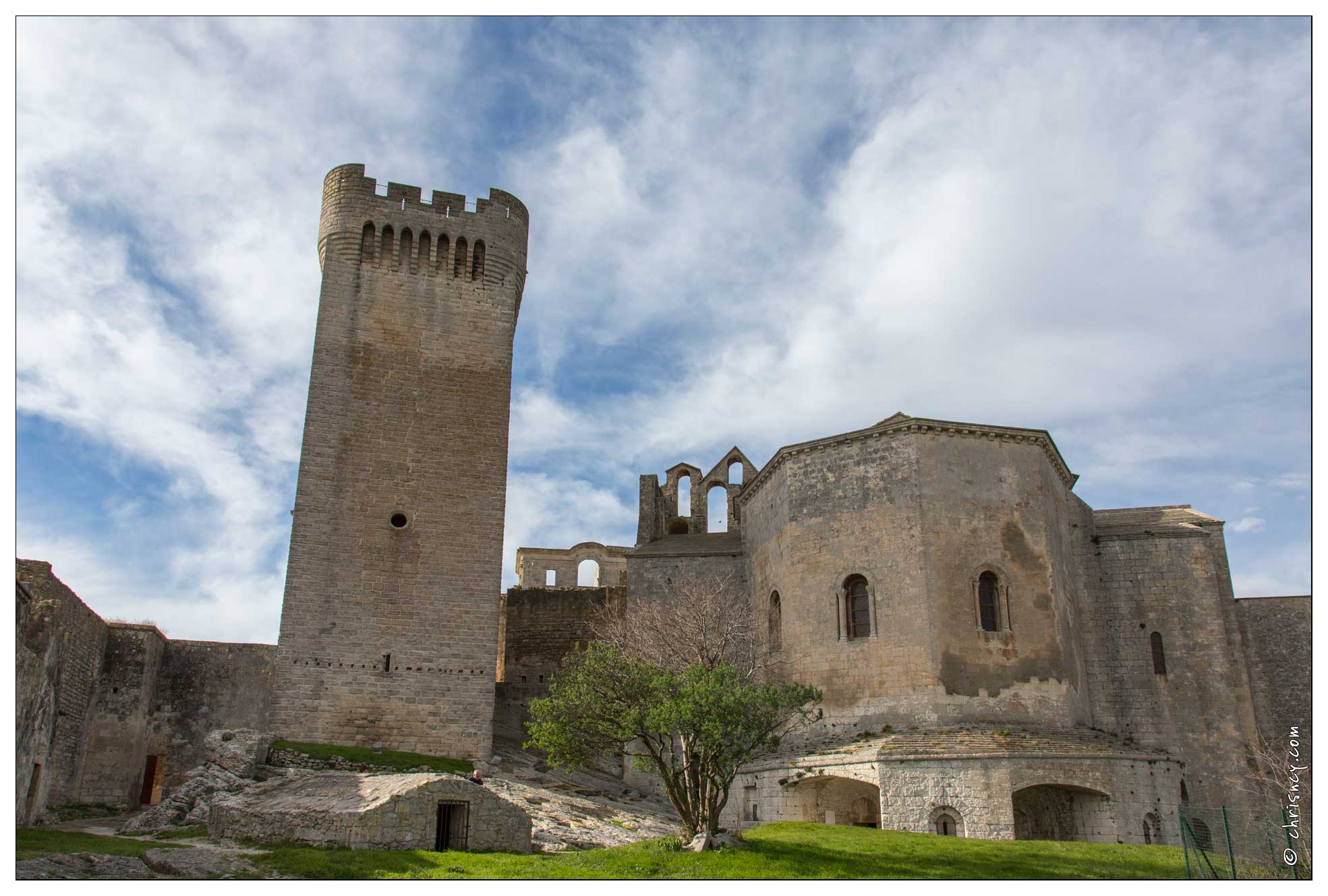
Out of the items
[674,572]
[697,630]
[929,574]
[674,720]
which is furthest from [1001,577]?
[674,720]

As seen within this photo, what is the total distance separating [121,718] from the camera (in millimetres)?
26656

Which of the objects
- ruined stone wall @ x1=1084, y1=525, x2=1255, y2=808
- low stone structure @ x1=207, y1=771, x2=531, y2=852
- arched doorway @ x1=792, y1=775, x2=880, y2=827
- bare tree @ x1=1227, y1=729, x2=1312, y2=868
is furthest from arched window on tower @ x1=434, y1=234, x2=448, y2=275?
bare tree @ x1=1227, y1=729, x2=1312, y2=868

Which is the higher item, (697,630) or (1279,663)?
(697,630)

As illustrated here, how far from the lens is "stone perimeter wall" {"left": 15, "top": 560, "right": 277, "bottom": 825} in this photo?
65.3 feet

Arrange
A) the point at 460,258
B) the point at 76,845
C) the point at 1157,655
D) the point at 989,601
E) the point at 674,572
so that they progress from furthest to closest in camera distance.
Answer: the point at 674,572
the point at 460,258
the point at 1157,655
the point at 989,601
the point at 76,845

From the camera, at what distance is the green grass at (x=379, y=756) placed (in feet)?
76.3

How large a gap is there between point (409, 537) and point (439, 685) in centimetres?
399

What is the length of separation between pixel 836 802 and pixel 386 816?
37.9ft

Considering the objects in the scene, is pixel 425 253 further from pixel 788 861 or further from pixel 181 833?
pixel 788 861

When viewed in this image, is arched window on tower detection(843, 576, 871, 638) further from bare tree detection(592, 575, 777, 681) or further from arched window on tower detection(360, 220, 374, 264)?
arched window on tower detection(360, 220, 374, 264)

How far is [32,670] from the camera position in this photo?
18.0 meters

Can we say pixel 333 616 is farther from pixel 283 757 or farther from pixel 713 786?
pixel 713 786

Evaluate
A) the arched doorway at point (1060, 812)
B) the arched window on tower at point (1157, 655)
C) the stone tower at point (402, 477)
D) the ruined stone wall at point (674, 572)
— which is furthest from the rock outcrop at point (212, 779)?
the arched window on tower at point (1157, 655)

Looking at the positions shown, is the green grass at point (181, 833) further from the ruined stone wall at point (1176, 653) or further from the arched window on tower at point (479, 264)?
the ruined stone wall at point (1176, 653)
